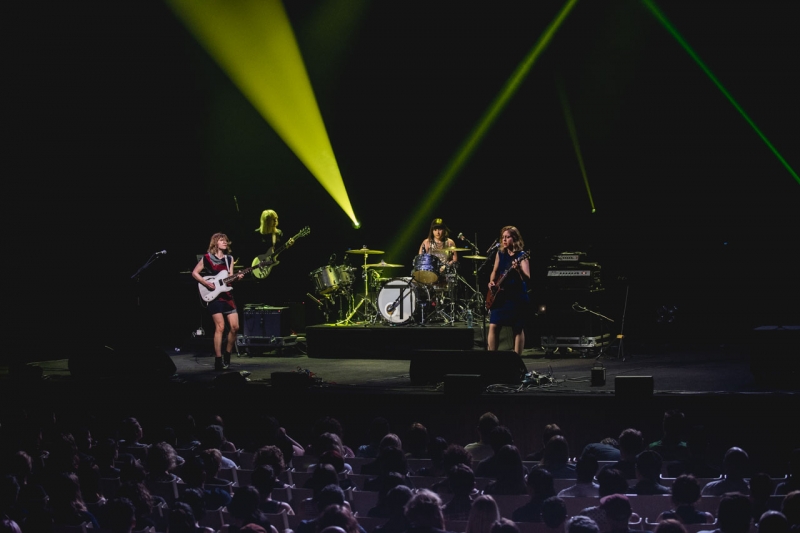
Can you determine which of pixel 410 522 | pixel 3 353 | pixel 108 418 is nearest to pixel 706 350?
pixel 108 418

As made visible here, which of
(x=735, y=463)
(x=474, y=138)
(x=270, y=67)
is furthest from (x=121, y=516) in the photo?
(x=474, y=138)

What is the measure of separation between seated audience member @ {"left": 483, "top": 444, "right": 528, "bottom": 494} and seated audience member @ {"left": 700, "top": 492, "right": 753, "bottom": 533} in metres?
1.58

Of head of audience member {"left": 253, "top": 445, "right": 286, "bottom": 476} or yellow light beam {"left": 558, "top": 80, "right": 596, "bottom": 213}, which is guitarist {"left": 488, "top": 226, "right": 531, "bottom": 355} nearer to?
yellow light beam {"left": 558, "top": 80, "right": 596, "bottom": 213}

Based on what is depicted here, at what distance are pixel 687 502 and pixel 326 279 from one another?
9212 millimetres

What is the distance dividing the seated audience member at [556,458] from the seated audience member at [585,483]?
564 millimetres

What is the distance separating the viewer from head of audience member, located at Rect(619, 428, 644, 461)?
235 inches

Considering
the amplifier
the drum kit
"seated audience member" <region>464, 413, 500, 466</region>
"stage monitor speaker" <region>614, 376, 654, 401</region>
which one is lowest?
"seated audience member" <region>464, 413, 500, 466</region>

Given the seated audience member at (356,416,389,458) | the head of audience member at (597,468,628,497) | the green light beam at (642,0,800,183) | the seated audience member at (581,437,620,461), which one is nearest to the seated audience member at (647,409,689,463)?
the seated audience member at (581,437,620,461)

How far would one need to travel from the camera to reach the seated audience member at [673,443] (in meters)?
6.56

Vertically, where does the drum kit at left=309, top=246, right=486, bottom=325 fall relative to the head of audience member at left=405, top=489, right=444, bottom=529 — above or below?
above

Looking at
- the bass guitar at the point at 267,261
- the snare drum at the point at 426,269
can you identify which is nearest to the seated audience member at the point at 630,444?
the snare drum at the point at 426,269

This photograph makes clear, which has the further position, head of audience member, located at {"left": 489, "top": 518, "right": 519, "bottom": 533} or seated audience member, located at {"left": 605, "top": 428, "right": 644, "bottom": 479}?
seated audience member, located at {"left": 605, "top": 428, "right": 644, "bottom": 479}

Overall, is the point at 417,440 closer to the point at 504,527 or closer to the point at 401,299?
the point at 504,527

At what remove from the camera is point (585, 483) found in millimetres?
5223
